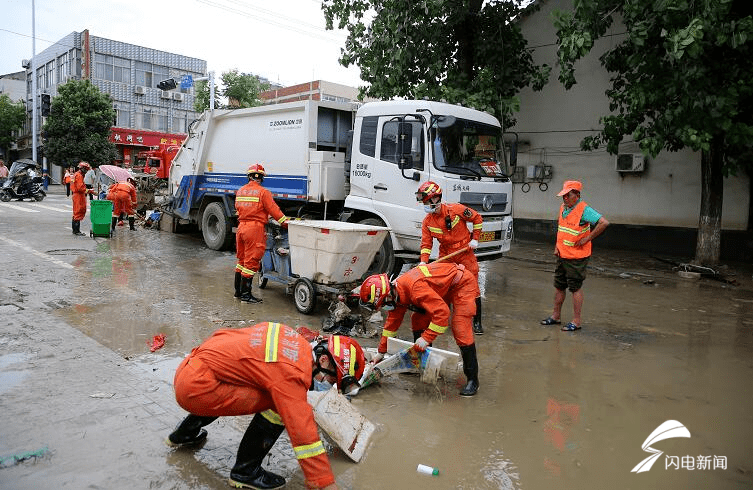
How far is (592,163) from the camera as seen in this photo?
13945 millimetres

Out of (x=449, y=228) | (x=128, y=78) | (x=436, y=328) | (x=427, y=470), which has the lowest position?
(x=427, y=470)

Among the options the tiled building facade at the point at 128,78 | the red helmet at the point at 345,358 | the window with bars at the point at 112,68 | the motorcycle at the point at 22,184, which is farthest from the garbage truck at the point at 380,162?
the window with bars at the point at 112,68

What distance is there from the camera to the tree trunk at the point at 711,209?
33.8 feet

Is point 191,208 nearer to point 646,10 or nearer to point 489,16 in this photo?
point 489,16

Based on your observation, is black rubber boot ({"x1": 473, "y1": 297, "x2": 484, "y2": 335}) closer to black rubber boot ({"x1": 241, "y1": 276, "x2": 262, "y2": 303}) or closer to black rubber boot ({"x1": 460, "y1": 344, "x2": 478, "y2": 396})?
black rubber boot ({"x1": 460, "y1": 344, "x2": 478, "y2": 396})

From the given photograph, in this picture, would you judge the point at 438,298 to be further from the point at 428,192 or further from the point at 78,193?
the point at 78,193

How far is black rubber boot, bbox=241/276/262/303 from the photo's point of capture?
682 centimetres

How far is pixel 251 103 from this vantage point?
27.3 metres

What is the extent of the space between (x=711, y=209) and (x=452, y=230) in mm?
7244

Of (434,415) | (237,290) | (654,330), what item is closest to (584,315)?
(654,330)

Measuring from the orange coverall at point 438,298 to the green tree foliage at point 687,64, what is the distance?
5.41 m

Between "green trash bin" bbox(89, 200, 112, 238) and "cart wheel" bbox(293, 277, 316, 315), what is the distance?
23.4 ft

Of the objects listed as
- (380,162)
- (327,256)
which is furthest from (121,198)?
(327,256)

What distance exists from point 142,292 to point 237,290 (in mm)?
1250
